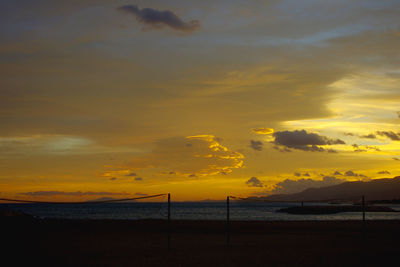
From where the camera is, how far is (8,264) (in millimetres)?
13914

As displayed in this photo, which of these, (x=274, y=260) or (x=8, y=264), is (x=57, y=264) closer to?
(x=8, y=264)

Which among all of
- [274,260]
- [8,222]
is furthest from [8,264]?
[8,222]

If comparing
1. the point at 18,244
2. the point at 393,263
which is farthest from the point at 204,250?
the point at 18,244

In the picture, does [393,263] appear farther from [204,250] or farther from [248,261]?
[204,250]

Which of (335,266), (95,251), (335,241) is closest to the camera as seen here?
(335,266)

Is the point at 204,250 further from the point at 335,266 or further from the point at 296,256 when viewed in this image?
the point at 335,266

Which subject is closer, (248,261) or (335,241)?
(248,261)

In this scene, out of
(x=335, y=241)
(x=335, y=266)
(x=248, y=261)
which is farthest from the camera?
(x=335, y=241)

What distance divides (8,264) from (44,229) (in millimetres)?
16476

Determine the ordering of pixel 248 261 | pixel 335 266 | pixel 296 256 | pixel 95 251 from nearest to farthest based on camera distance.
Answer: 1. pixel 335 266
2. pixel 248 261
3. pixel 296 256
4. pixel 95 251

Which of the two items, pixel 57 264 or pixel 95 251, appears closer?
pixel 57 264

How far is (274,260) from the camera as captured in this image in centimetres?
1484

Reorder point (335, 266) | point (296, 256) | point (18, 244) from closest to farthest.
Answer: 1. point (335, 266)
2. point (296, 256)
3. point (18, 244)

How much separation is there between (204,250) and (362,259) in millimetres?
6211
